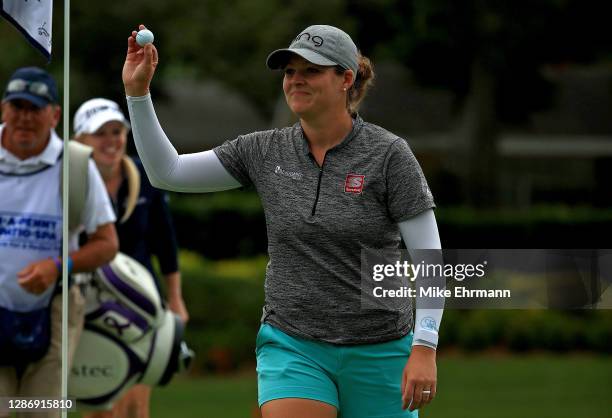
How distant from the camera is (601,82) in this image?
1577 inches

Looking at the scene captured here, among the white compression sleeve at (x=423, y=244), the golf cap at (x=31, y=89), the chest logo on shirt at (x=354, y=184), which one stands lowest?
the white compression sleeve at (x=423, y=244)

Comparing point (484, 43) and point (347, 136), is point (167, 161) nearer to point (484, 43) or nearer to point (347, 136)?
point (347, 136)

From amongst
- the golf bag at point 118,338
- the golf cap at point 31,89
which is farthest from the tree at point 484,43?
the golf cap at point 31,89

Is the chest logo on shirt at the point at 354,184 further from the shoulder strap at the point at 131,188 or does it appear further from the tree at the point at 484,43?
the tree at the point at 484,43

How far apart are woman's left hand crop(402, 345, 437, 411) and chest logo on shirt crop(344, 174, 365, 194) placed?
0.60 m

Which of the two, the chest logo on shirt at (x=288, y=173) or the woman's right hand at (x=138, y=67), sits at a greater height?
the woman's right hand at (x=138, y=67)

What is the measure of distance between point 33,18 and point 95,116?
2.33m

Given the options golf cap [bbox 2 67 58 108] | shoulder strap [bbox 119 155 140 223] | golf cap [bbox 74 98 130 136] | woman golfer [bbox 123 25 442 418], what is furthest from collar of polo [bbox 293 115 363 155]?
golf cap [bbox 74 98 130 136]

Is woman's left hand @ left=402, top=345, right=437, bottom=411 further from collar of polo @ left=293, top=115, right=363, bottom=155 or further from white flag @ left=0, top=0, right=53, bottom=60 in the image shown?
white flag @ left=0, top=0, right=53, bottom=60

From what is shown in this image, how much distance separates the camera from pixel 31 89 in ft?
21.5

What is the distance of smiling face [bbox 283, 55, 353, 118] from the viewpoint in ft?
16.3

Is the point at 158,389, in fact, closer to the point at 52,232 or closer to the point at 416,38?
the point at 52,232

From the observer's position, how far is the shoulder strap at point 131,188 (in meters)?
7.68

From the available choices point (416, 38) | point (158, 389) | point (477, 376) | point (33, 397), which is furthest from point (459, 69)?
point (33, 397)
